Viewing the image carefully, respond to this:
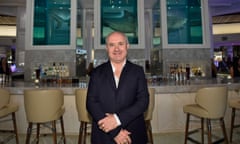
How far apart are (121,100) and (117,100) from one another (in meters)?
0.03

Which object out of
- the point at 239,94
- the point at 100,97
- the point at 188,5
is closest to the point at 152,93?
the point at 100,97

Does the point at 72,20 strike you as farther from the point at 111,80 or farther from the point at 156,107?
the point at 111,80

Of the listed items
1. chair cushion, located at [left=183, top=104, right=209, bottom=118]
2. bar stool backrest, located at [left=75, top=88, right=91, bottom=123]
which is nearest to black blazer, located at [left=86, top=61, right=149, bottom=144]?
bar stool backrest, located at [left=75, top=88, right=91, bottom=123]

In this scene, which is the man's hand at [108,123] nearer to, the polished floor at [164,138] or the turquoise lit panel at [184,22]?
the polished floor at [164,138]

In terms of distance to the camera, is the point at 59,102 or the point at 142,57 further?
the point at 142,57

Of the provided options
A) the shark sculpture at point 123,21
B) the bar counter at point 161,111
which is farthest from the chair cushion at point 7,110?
the shark sculpture at point 123,21

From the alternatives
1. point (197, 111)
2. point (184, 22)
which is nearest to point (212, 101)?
point (197, 111)

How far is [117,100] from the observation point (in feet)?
4.72

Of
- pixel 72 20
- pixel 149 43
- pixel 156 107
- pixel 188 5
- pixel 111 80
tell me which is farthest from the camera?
pixel 149 43

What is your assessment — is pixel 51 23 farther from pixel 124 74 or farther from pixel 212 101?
pixel 212 101

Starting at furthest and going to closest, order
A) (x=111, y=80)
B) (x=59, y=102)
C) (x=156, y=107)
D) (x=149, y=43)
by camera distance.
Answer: (x=149, y=43) → (x=156, y=107) → (x=59, y=102) → (x=111, y=80)

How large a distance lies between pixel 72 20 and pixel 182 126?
3.10 meters

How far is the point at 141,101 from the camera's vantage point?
147 cm

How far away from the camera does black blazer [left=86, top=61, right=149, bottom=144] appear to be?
143cm
